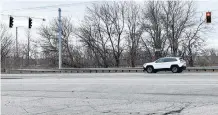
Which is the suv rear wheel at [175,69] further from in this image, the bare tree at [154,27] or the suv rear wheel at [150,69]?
the bare tree at [154,27]

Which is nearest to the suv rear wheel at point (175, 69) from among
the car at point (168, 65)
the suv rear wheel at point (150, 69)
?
the car at point (168, 65)

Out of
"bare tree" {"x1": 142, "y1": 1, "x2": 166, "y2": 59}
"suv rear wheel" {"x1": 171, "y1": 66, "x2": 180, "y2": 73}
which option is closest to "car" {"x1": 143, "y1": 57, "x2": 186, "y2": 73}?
"suv rear wheel" {"x1": 171, "y1": 66, "x2": 180, "y2": 73}

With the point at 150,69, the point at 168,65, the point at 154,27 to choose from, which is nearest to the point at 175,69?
the point at 168,65

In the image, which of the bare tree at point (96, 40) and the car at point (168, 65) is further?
the bare tree at point (96, 40)

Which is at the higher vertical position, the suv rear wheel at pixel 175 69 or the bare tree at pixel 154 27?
the bare tree at pixel 154 27

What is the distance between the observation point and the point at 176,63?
32938 mm

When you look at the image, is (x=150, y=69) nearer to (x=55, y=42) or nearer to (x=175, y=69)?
(x=175, y=69)

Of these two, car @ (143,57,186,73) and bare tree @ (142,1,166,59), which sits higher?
bare tree @ (142,1,166,59)

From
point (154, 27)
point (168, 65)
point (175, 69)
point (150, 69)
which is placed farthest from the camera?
point (154, 27)

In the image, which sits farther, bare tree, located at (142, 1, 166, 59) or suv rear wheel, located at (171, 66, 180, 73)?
bare tree, located at (142, 1, 166, 59)

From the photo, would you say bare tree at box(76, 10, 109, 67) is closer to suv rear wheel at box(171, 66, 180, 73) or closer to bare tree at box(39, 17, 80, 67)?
bare tree at box(39, 17, 80, 67)

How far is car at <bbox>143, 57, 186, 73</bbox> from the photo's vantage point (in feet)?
108

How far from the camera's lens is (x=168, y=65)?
33.2m

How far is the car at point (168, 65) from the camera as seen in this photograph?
32.8 m
